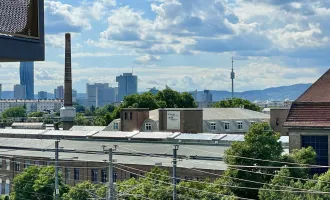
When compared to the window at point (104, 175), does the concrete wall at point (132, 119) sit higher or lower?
higher

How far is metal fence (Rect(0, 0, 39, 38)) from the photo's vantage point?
8508mm

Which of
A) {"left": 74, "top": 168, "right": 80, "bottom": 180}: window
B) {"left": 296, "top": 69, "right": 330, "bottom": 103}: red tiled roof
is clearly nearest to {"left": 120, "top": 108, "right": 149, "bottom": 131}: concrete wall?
{"left": 74, "top": 168, "right": 80, "bottom": 180}: window

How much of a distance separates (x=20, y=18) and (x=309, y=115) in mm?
37110

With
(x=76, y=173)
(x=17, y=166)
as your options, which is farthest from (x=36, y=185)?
(x=17, y=166)

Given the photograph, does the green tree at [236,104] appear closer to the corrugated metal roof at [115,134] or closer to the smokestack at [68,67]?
the smokestack at [68,67]

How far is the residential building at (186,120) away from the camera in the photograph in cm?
7462

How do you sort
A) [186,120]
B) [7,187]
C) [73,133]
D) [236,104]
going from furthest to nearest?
[236,104], [186,120], [73,133], [7,187]

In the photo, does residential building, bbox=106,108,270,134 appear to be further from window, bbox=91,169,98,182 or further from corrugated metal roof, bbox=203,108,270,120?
window, bbox=91,169,98,182

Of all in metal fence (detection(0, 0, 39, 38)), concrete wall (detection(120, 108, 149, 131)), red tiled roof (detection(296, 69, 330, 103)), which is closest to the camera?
metal fence (detection(0, 0, 39, 38))

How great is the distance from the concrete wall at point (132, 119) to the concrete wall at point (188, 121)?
408cm

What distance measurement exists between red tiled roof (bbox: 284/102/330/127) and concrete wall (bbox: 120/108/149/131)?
36.2 m

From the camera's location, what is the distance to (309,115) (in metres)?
44.0

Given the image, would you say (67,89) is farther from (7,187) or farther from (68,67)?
(7,187)

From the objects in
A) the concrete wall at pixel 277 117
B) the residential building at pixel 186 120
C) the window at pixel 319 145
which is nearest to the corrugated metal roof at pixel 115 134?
the residential building at pixel 186 120
